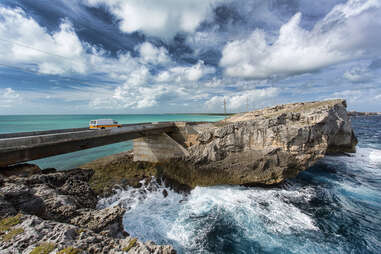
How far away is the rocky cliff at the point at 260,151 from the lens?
14.0 metres

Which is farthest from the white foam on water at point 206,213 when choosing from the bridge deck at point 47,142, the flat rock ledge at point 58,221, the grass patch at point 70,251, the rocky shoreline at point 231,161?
the grass patch at point 70,251

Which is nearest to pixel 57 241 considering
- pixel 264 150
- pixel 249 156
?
pixel 249 156

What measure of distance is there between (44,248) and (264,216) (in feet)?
39.3

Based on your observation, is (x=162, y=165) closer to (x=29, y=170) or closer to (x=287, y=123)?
(x=29, y=170)

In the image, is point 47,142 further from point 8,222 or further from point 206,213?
point 206,213

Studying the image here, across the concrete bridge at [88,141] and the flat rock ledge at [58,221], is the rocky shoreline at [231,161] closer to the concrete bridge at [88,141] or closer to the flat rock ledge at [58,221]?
the flat rock ledge at [58,221]

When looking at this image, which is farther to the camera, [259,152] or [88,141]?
[259,152]

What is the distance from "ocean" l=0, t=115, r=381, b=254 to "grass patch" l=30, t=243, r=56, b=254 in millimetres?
7045

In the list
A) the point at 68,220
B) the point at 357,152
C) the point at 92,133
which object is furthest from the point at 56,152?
the point at 357,152

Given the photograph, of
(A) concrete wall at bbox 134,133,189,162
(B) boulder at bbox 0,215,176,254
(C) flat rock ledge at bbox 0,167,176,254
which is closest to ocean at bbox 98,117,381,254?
(A) concrete wall at bbox 134,133,189,162

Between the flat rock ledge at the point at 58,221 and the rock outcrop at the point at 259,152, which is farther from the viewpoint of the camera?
the rock outcrop at the point at 259,152

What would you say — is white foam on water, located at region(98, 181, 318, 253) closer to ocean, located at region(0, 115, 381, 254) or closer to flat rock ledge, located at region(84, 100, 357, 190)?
ocean, located at region(0, 115, 381, 254)

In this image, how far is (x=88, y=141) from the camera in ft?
34.5

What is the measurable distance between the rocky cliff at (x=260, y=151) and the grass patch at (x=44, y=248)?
12.6 meters
